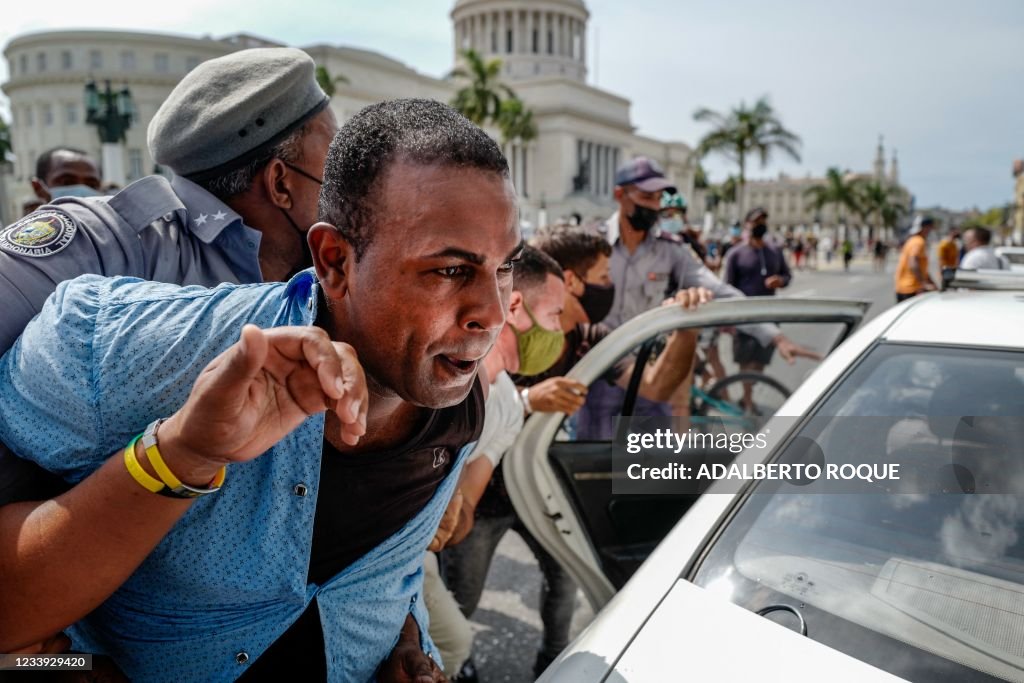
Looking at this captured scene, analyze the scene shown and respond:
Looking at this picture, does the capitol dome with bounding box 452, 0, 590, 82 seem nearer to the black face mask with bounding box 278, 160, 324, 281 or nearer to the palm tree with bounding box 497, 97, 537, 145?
the palm tree with bounding box 497, 97, 537, 145

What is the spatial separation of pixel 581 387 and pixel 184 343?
1534 mm

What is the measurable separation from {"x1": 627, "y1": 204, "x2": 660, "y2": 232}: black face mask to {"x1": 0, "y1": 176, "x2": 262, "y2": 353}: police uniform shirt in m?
2.89

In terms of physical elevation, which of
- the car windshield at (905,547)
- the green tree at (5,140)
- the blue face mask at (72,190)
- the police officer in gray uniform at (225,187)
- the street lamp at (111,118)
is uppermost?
the green tree at (5,140)

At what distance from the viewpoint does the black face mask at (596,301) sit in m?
3.59

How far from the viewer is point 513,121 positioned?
157 ft

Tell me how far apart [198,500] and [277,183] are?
102 cm

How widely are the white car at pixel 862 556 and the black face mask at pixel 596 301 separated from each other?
1118 mm

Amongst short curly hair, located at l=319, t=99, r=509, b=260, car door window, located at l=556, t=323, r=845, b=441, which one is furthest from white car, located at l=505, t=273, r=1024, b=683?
short curly hair, located at l=319, t=99, r=509, b=260

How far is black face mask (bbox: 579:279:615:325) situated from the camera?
3588 mm

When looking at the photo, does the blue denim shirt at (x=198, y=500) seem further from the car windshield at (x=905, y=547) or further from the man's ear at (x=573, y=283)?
the man's ear at (x=573, y=283)

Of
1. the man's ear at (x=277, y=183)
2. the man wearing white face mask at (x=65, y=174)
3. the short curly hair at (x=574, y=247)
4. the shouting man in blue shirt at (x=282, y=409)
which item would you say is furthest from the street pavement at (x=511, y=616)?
the man wearing white face mask at (x=65, y=174)

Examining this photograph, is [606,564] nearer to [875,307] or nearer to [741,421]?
[741,421]

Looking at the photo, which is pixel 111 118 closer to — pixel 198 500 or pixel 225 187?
pixel 225 187

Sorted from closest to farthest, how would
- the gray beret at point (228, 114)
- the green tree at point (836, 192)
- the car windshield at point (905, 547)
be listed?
the car windshield at point (905, 547) < the gray beret at point (228, 114) < the green tree at point (836, 192)
